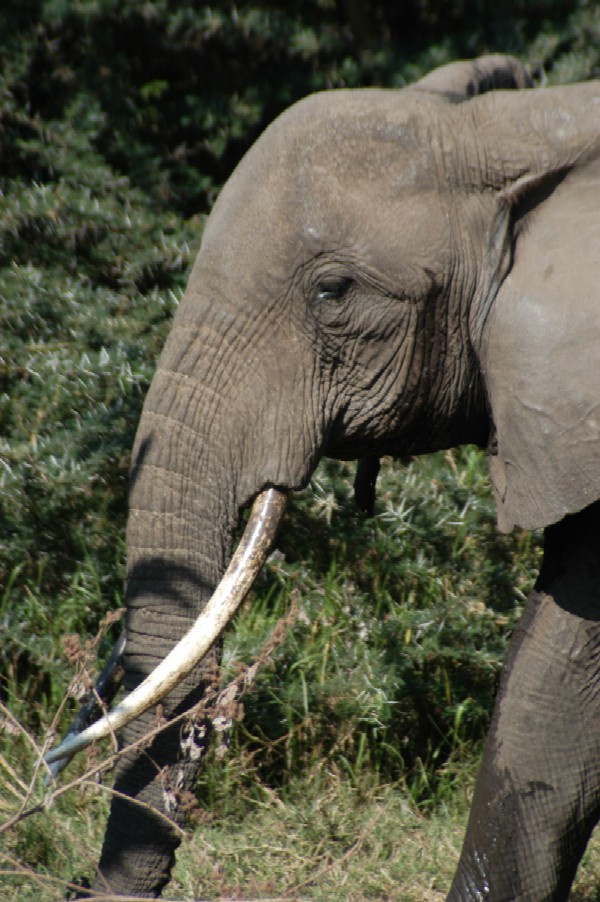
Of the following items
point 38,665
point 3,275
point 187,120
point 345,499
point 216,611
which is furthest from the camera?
point 187,120

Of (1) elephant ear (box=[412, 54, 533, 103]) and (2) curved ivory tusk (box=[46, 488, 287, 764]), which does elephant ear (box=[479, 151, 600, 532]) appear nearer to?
(1) elephant ear (box=[412, 54, 533, 103])

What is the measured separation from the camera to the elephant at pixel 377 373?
7.98ft

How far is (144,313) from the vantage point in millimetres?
4605

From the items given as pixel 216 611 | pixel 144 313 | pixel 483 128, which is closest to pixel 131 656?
pixel 216 611

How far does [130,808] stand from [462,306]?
1.14 m

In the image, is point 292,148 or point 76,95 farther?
point 76,95

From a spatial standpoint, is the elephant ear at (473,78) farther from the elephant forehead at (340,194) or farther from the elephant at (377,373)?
the elephant forehead at (340,194)

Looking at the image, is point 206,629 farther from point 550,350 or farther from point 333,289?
point 550,350

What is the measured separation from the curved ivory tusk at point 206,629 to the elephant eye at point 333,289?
366 mm

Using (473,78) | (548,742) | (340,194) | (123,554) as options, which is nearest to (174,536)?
(340,194)

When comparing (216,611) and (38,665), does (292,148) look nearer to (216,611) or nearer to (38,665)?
(216,611)

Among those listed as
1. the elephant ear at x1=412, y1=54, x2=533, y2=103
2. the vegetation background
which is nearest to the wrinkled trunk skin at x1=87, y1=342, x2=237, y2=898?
the vegetation background

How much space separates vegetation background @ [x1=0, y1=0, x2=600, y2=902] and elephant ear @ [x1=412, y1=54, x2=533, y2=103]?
130 cm

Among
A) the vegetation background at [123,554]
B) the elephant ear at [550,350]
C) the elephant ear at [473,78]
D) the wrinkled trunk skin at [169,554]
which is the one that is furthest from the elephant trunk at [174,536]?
the elephant ear at [473,78]
